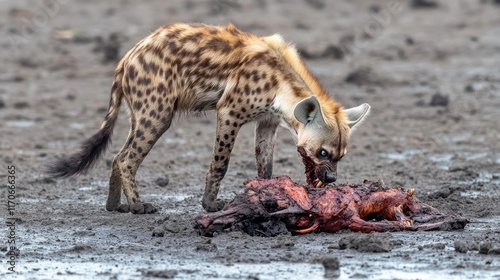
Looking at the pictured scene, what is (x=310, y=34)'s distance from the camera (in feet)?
67.1

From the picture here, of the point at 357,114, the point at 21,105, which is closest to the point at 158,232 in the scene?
the point at 357,114

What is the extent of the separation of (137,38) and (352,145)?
7.60 m

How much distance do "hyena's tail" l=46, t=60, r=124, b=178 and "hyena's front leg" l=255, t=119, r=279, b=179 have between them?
115 centimetres

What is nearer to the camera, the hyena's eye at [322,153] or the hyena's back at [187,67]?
the hyena's eye at [322,153]

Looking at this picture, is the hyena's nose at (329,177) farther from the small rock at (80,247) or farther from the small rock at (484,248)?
the small rock at (80,247)

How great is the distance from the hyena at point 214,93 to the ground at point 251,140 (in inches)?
16.0

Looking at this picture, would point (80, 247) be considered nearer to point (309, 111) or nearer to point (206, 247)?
point (206, 247)

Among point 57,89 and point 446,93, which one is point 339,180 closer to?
point 446,93

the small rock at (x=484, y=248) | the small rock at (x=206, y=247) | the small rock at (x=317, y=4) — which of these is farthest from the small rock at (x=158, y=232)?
the small rock at (x=317, y=4)

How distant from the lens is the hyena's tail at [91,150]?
32.5 feet

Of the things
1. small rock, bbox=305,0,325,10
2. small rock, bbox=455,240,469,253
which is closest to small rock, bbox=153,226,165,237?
small rock, bbox=455,240,469,253

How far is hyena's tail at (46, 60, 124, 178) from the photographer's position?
9.90m

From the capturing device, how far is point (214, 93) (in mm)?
9680

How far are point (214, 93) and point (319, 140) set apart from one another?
1.05 meters
